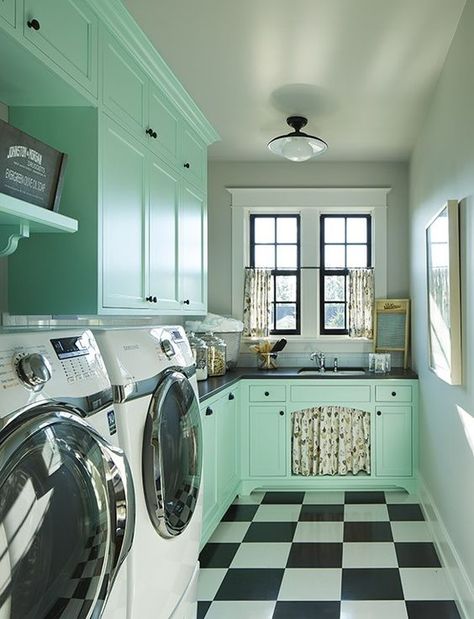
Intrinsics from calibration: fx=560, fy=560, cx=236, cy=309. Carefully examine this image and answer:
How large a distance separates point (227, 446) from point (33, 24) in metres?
2.70

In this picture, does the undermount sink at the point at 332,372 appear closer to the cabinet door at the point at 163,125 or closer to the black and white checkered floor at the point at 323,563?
the black and white checkered floor at the point at 323,563

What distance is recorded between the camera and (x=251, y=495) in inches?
162

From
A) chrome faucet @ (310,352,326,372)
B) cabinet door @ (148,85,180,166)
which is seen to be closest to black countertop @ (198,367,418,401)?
chrome faucet @ (310,352,326,372)

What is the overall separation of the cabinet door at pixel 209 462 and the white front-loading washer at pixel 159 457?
0.82m

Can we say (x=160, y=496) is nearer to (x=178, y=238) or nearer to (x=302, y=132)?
(x=178, y=238)

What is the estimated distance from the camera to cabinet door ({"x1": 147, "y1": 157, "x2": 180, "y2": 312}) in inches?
105

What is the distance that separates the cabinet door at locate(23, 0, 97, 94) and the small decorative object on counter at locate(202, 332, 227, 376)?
7.53 ft

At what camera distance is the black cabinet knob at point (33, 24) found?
5.28 feet

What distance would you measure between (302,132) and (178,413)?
8.68 feet

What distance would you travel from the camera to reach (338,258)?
4.83 meters

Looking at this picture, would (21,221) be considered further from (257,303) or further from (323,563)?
(257,303)

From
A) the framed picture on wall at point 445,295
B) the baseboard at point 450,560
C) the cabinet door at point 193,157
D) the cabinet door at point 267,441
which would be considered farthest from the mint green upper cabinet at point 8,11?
the cabinet door at point 267,441

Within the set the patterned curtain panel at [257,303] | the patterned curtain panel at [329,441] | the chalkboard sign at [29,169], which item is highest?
the chalkboard sign at [29,169]

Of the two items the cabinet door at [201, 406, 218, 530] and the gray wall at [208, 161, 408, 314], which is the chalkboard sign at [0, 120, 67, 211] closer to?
the cabinet door at [201, 406, 218, 530]
